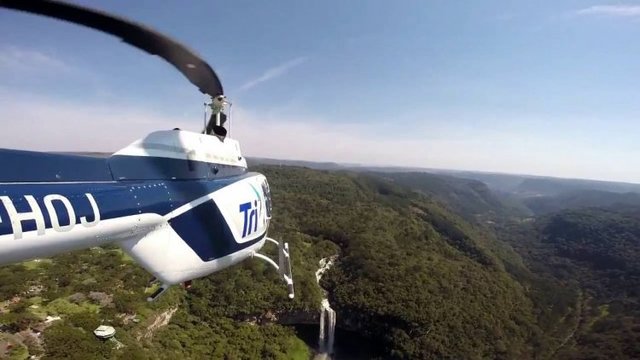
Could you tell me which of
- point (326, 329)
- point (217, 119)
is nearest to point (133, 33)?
point (217, 119)

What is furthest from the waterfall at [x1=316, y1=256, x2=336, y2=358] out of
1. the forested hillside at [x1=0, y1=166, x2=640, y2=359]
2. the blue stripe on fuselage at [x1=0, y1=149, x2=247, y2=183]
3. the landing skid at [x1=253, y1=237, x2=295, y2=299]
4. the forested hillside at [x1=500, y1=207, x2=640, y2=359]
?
the blue stripe on fuselage at [x1=0, y1=149, x2=247, y2=183]

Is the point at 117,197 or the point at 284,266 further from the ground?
the point at 117,197

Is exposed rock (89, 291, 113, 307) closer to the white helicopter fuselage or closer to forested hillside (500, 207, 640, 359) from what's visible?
the white helicopter fuselage

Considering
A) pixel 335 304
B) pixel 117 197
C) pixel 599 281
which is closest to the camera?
pixel 117 197

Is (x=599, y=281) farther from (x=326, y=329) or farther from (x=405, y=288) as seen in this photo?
(x=326, y=329)

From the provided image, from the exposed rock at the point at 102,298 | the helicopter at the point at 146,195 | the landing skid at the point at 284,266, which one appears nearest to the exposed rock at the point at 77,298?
the exposed rock at the point at 102,298

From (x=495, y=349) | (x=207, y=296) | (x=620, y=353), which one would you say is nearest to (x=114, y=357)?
(x=207, y=296)

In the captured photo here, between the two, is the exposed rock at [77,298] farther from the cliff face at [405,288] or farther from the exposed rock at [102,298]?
the cliff face at [405,288]
